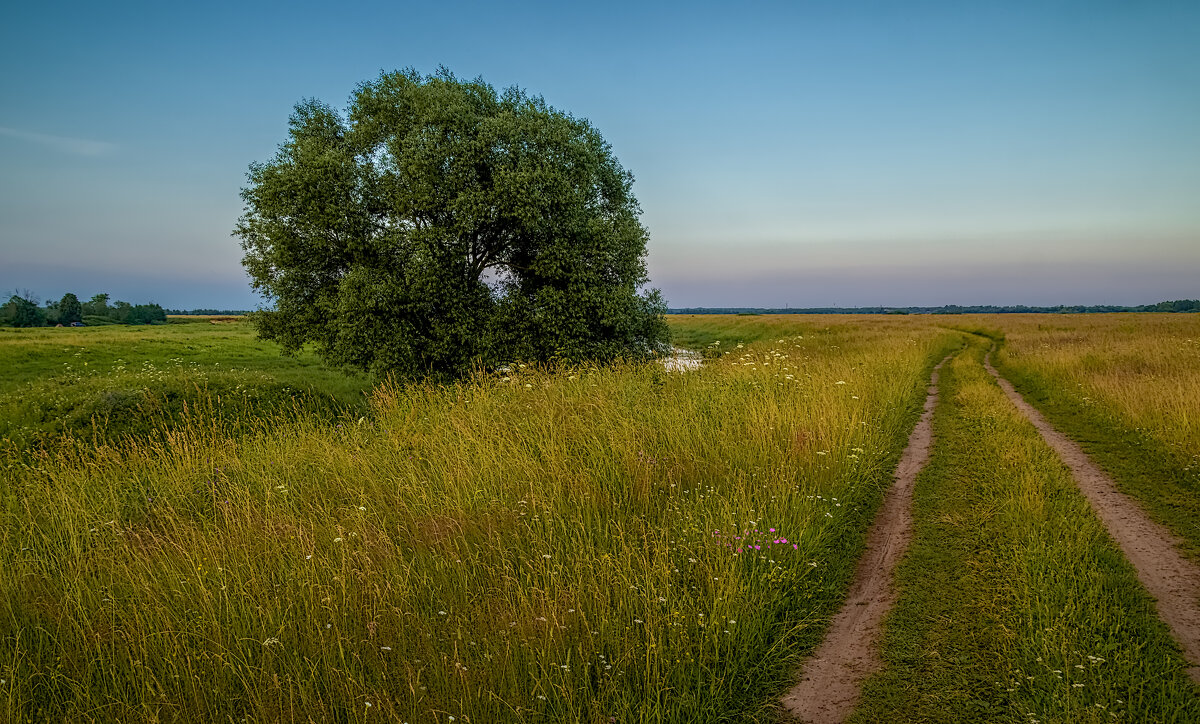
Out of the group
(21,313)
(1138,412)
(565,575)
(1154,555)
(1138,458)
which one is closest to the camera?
(565,575)

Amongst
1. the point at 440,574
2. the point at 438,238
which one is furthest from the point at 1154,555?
the point at 438,238

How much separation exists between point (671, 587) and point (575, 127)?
1978cm

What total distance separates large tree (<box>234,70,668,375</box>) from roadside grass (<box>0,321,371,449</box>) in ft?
10.3

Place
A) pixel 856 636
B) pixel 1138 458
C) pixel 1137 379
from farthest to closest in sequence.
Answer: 1. pixel 1137 379
2. pixel 1138 458
3. pixel 856 636

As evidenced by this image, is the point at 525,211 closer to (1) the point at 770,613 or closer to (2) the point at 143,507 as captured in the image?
(2) the point at 143,507

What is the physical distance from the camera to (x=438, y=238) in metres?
16.8

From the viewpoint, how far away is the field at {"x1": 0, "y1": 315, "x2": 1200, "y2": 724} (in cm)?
338

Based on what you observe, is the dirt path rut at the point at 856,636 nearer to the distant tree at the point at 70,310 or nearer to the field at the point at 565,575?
the field at the point at 565,575

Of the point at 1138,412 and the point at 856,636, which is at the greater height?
the point at 1138,412

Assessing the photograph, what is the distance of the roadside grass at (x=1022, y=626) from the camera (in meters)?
3.40

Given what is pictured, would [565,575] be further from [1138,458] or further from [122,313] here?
[122,313]

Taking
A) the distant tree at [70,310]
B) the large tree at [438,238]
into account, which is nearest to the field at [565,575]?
the large tree at [438,238]

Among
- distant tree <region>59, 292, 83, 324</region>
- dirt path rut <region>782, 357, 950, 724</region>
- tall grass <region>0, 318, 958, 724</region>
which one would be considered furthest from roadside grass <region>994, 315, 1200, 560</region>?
distant tree <region>59, 292, 83, 324</region>

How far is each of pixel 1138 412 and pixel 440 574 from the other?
43.1 ft
